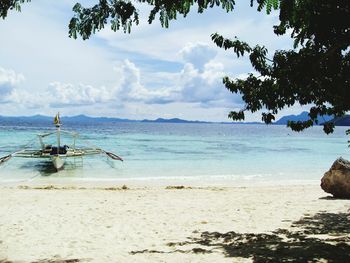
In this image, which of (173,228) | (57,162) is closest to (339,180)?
(173,228)

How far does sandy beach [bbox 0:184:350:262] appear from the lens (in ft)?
25.6

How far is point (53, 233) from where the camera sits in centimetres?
977

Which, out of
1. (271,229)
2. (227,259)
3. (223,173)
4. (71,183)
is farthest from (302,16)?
(223,173)

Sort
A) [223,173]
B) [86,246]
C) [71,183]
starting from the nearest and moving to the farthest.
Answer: [86,246], [71,183], [223,173]

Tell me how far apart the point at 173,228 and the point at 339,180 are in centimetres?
752

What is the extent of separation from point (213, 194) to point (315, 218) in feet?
20.4

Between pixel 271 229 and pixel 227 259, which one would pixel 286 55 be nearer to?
pixel 227 259

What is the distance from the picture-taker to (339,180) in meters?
14.6

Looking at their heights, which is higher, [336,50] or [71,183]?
[336,50]

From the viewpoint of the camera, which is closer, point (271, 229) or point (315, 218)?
point (271, 229)

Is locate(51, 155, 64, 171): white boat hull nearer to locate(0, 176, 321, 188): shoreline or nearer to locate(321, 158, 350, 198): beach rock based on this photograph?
locate(0, 176, 321, 188): shoreline

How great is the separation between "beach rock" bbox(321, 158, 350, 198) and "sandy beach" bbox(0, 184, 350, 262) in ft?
1.88

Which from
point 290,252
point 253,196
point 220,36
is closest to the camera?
point 220,36

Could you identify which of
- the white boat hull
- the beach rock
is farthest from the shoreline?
the beach rock
